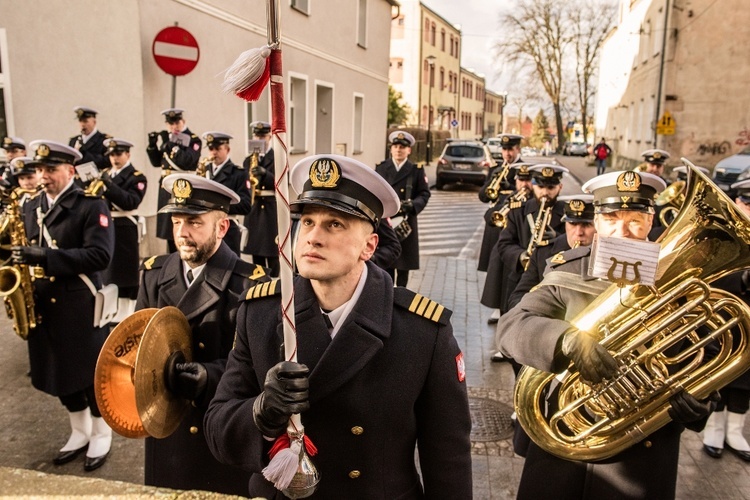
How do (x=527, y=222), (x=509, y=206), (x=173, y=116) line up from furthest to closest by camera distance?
(x=173, y=116) < (x=509, y=206) < (x=527, y=222)

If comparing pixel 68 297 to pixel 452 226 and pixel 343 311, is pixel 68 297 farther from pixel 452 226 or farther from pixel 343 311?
pixel 452 226

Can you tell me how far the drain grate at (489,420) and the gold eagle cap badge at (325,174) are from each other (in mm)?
3084

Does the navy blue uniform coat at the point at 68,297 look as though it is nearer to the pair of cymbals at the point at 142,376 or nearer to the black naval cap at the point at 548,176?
the pair of cymbals at the point at 142,376

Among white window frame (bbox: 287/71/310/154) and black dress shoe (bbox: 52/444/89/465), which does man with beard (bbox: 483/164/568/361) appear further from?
white window frame (bbox: 287/71/310/154)

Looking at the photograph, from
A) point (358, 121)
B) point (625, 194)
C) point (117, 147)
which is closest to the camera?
point (625, 194)

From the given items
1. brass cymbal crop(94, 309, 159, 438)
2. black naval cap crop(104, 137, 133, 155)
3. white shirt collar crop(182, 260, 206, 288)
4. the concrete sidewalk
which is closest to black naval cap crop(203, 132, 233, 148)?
black naval cap crop(104, 137, 133, 155)

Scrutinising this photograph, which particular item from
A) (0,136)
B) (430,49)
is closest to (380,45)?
(0,136)

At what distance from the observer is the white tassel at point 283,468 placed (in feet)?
6.21

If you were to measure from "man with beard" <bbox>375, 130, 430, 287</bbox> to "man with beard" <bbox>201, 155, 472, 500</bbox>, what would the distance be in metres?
5.78

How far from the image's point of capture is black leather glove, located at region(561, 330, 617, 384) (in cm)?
247

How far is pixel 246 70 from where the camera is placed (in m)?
1.95

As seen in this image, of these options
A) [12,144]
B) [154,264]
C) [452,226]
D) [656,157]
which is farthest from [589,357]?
[452,226]

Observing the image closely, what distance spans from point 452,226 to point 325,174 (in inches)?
546

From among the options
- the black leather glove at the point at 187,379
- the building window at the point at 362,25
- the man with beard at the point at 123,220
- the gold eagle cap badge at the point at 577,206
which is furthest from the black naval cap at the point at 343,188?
the building window at the point at 362,25
